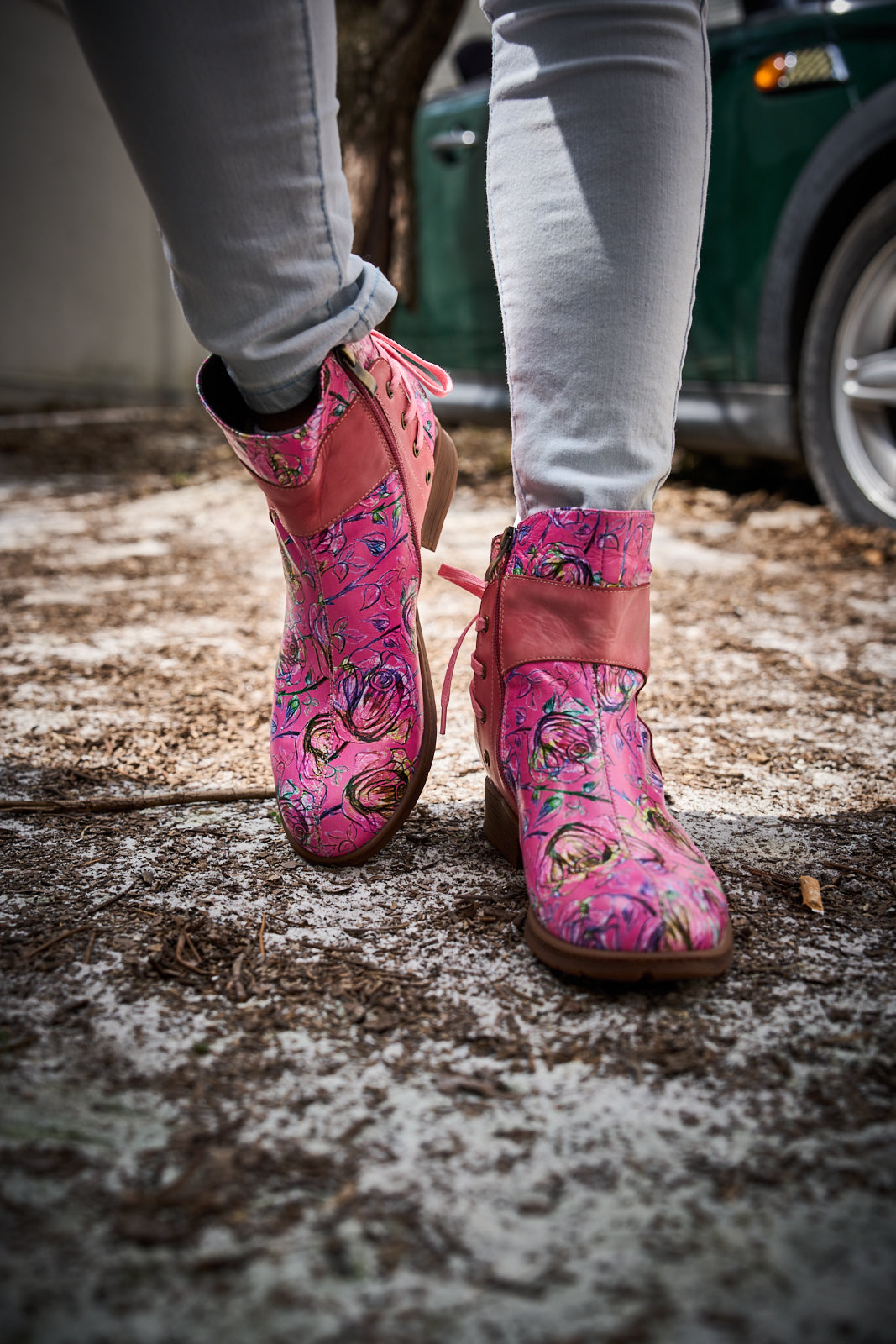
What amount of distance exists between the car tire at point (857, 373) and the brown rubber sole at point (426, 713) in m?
1.54

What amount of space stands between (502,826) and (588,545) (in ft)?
0.97

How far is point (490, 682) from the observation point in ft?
3.31

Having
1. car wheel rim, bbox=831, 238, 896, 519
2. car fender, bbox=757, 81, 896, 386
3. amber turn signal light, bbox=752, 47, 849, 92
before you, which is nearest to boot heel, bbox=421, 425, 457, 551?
car wheel rim, bbox=831, 238, 896, 519

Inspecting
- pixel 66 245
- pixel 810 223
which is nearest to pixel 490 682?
pixel 810 223

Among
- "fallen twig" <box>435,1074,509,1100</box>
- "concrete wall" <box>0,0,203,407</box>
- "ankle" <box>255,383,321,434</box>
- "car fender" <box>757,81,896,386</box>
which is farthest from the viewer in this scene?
"concrete wall" <box>0,0,203,407</box>

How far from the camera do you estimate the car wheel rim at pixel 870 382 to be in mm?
2279

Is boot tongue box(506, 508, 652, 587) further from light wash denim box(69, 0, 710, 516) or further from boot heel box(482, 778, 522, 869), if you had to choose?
boot heel box(482, 778, 522, 869)

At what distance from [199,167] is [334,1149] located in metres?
0.70

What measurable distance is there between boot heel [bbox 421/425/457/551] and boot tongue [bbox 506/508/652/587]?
0.59ft

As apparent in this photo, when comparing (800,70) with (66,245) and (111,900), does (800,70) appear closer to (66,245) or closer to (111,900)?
(111,900)

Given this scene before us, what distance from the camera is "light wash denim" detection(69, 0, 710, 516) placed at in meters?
0.74

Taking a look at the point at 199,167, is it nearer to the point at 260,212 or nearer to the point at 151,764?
the point at 260,212

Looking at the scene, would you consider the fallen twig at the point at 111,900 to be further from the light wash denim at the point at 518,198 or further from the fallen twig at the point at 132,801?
the light wash denim at the point at 518,198

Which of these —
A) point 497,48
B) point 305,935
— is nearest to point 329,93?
point 497,48
